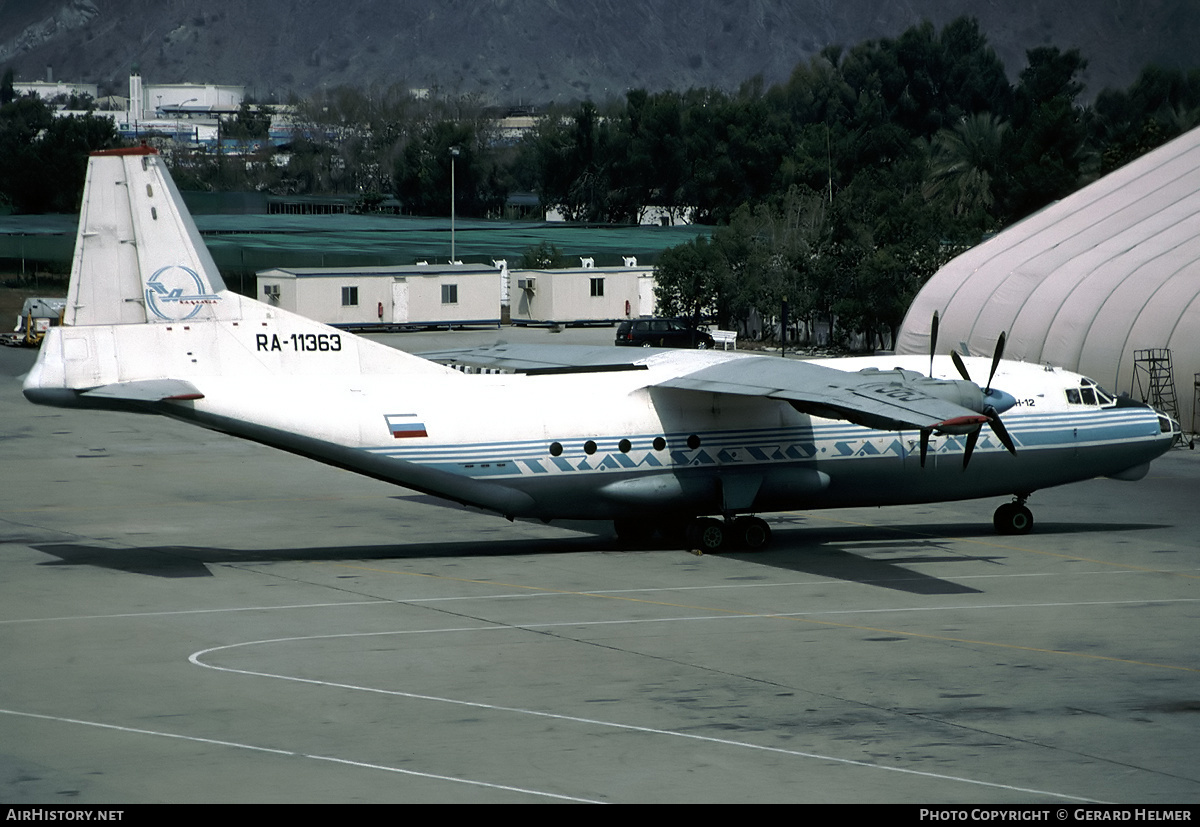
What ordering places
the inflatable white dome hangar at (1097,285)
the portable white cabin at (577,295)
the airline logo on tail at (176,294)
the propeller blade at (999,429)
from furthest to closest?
the portable white cabin at (577,295)
the inflatable white dome hangar at (1097,285)
the airline logo on tail at (176,294)
the propeller blade at (999,429)

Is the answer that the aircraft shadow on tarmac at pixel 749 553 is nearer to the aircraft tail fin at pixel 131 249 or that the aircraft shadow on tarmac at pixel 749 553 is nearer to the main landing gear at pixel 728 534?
the main landing gear at pixel 728 534

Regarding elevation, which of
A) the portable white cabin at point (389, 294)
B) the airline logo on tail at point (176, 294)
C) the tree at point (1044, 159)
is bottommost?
the airline logo on tail at point (176, 294)

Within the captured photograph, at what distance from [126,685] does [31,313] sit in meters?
71.9

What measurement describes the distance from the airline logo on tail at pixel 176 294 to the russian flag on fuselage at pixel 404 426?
4.08m

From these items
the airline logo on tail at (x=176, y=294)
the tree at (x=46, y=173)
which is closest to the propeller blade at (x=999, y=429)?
the airline logo on tail at (x=176, y=294)

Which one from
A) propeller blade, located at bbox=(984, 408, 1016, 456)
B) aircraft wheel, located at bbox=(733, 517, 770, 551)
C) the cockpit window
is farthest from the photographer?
the cockpit window

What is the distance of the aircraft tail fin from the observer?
2766 cm

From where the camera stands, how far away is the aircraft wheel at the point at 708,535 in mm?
30875

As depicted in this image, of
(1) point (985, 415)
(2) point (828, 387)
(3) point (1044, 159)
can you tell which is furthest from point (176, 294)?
(3) point (1044, 159)

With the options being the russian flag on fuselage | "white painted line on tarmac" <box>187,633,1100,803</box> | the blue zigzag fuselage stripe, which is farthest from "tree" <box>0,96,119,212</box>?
"white painted line on tarmac" <box>187,633,1100,803</box>

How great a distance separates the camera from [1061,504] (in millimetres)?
37125

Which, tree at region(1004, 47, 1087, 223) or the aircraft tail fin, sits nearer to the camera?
the aircraft tail fin

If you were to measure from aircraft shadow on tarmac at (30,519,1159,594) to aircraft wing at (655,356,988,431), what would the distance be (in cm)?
314

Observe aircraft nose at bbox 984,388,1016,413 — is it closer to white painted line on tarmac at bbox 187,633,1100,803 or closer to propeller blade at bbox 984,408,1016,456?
propeller blade at bbox 984,408,1016,456
